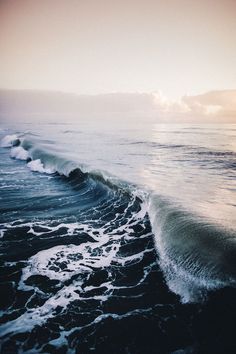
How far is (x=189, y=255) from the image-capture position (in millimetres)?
5211

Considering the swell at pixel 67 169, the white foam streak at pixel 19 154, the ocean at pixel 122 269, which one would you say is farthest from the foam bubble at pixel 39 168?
the ocean at pixel 122 269

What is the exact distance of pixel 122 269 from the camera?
5699mm

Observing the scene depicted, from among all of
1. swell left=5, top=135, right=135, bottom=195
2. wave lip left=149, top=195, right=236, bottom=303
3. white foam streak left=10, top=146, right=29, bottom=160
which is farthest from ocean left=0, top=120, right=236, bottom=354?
white foam streak left=10, top=146, right=29, bottom=160

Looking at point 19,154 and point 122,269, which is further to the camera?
point 19,154

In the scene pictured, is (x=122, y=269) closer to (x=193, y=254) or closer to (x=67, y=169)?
(x=193, y=254)

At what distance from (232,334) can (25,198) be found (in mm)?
8763

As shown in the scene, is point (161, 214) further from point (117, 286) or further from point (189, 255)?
point (117, 286)

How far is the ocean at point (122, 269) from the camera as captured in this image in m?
3.92

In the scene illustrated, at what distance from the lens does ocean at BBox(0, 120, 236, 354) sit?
12.9ft

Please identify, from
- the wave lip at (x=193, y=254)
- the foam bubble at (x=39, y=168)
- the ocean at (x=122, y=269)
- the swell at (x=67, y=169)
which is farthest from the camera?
the foam bubble at (x=39, y=168)

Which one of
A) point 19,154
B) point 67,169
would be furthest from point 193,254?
point 19,154

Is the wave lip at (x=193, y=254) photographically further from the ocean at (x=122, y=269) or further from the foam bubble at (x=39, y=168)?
the foam bubble at (x=39, y=168)

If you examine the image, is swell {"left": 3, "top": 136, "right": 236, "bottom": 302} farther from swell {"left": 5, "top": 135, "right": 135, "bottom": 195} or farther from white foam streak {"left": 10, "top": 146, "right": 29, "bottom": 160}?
white foam streak {"left": 10, "top": 146, "right": 29, "bottom": 160}

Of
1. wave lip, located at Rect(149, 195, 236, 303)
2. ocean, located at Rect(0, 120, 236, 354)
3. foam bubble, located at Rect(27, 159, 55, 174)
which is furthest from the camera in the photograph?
foam bubble, located at Rect(27, 159, 55, 174)
